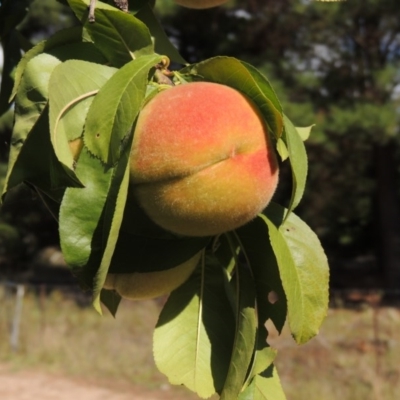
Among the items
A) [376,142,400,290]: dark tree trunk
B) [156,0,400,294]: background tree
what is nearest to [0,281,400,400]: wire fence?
[376,142,400,290]: dark tree trunk

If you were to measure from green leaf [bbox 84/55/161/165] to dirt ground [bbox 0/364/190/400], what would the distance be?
159 inches

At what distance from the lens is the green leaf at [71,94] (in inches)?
18.8

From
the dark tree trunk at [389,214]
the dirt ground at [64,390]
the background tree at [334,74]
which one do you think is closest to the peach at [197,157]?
the dirt ground at [64,390]

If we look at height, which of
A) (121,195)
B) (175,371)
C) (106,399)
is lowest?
(106,399)

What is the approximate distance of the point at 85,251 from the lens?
50cm

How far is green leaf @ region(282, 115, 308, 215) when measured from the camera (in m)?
0.50

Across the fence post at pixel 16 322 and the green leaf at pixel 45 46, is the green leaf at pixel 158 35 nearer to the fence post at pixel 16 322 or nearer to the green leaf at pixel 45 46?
the green leaf at pixel 45 46

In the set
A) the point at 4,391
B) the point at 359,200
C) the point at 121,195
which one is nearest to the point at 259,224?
the point at 121,195

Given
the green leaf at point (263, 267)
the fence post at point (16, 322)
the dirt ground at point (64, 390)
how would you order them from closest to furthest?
1. the green leaf at point (263, 267)
2. the dirt ground at point (64, 390)
3. the fence post at point (16, 322)

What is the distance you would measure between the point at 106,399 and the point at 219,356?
3951mm

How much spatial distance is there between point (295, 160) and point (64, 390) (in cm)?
438

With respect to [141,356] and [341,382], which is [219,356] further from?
[141,356]

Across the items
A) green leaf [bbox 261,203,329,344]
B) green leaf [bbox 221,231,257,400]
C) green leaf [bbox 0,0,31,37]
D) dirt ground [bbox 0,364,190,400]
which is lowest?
dirt ground [bbox 0,364,190,400]

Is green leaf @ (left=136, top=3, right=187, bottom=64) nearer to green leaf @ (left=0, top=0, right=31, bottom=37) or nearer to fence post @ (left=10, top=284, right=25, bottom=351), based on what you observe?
green leaf @ (left=0, top=0, right=31, bottom=37)
